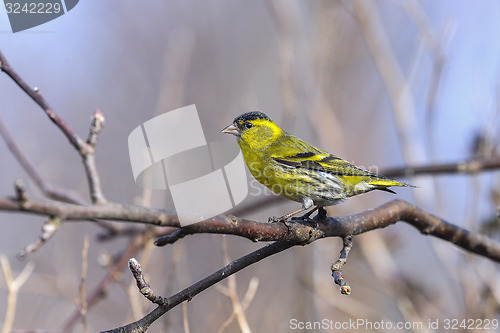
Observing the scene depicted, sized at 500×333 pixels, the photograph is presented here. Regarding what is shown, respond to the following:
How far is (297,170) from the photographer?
149 inches

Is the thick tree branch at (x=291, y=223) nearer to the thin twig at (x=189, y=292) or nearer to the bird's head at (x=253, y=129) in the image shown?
the thin twig at (x=189, y=292)

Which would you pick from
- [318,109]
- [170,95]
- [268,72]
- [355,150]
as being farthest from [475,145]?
[268,72]

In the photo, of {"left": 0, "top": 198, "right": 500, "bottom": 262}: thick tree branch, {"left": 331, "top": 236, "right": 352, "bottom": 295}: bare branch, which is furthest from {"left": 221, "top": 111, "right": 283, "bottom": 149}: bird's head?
{"left": 331, "top": 236, "right": 352, "bottom": 295}: bare branch

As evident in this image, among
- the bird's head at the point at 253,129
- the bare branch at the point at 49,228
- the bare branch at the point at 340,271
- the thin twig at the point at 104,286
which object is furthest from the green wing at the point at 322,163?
the bare branch at the point at 49,228

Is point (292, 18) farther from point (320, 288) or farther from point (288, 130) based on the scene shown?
point (320, 288)

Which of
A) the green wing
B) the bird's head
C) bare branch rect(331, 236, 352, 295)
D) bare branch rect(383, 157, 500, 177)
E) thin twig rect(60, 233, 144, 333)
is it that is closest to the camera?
bare branch rect(331, 236, 352, 295)

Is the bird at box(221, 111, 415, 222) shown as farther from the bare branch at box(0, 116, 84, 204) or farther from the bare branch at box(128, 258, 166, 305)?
the bare branch at box(128, 258, 166, 305)

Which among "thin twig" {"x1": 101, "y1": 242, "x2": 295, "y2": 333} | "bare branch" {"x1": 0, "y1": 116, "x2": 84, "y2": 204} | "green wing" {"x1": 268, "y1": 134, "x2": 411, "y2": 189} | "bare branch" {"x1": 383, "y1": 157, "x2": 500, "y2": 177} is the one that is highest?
"bare branch" {"x1": 0, "y1": 116, "x2": 84, "y2": 204}

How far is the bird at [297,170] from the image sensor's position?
363 centimetres

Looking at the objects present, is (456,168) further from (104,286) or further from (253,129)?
(104,286)

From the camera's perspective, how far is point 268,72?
31.4 ft

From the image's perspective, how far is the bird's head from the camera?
4.21 m

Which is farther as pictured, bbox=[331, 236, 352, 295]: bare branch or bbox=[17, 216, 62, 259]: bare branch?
bbox=[331, 236, 352, 295]: bare branch

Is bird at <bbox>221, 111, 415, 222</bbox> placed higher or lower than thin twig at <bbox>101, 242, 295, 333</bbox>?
lower
